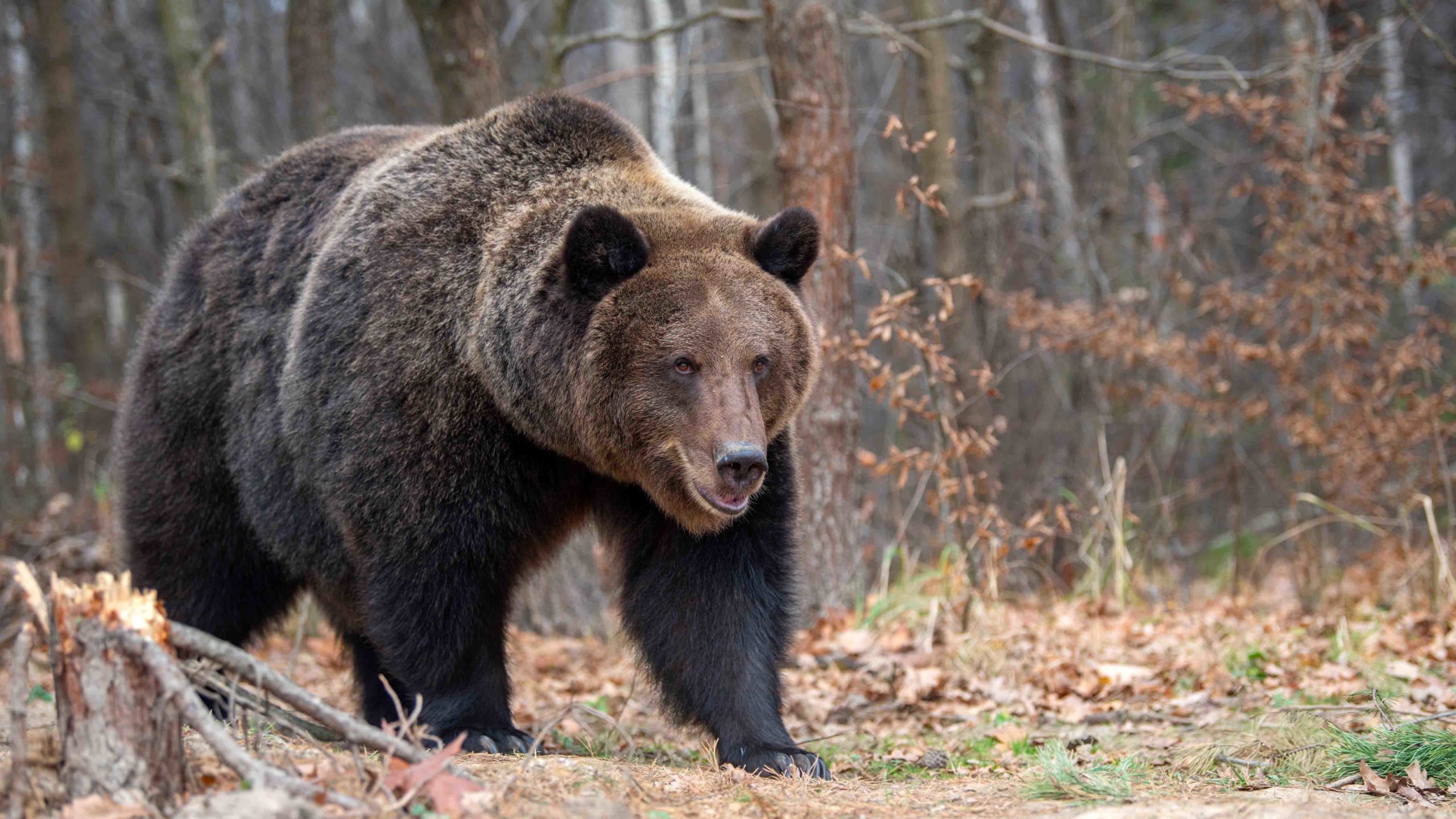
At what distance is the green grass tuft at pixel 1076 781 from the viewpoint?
3.90 m

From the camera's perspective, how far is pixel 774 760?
464 cm

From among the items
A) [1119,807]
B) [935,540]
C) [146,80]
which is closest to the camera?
[1119,807]

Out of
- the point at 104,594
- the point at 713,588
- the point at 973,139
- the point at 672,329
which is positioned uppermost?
the point at 973,139

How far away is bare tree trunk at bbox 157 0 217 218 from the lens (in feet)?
34.4

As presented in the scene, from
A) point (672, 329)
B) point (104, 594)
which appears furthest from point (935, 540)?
point (104, 594)

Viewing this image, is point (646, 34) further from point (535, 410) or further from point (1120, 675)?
point (1120, 675)

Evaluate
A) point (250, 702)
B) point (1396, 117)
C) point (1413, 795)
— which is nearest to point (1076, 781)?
point (1413, 795)

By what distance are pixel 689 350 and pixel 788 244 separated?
27.3 inches

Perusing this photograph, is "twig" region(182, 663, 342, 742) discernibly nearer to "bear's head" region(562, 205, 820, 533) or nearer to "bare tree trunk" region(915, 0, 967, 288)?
"bear's head" region(562, 205, 820, 533)

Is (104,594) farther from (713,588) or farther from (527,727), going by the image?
(527,727)

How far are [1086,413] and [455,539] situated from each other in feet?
30.4

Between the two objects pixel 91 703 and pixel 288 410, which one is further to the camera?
pixel 288 410

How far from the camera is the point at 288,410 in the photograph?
5.27 metres

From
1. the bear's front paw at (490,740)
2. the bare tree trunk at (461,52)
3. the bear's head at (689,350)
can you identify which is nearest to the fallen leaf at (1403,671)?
the bear's head at (689,350)
